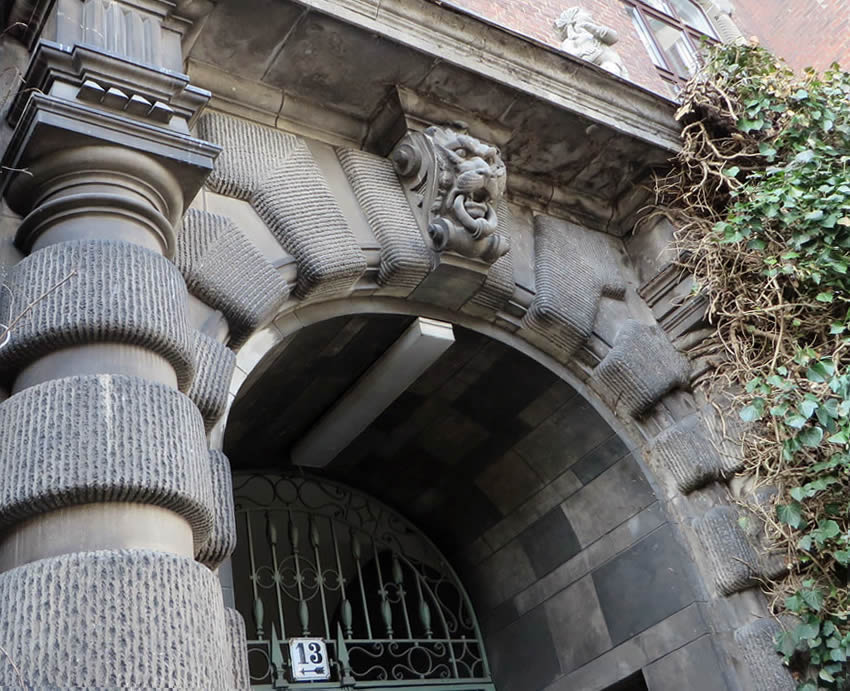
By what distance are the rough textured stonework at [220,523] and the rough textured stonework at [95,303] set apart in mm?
354

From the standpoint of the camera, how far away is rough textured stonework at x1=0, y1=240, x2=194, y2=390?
9.30ft

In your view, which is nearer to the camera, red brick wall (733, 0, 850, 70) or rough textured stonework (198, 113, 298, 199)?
rough textured stonework (198, 113, 298, 199)

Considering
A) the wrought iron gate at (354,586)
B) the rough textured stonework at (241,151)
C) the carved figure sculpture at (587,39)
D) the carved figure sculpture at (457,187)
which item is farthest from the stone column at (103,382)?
the carved figure sculpture at (587,39)

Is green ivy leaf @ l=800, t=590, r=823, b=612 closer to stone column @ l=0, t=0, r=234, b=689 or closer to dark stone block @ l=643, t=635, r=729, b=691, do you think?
dark stone block @ l=643, t=635, r=729, b=691

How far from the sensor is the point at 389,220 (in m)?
4.46

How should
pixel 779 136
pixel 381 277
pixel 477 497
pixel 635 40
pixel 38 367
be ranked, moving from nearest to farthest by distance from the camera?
pixel 38 367
pixel 381 277
pixel 779 136
pixel 477 497
pixel 635 40

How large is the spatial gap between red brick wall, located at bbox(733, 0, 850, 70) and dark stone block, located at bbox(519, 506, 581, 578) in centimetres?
541

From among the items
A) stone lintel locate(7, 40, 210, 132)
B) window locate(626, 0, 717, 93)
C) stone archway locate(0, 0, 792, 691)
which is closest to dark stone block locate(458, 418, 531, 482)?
stone archway locate(0, 0, 792, 691)

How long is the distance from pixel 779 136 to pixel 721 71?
0.53 meters

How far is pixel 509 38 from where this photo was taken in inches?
187

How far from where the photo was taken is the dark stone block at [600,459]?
500 cm

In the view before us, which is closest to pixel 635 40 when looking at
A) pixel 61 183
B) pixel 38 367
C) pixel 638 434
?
pixel 638 434

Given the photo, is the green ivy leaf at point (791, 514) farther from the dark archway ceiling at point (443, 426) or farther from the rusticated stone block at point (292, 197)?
the rusticated stone block at point (292, 197)

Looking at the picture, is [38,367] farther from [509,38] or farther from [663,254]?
[663,254]
